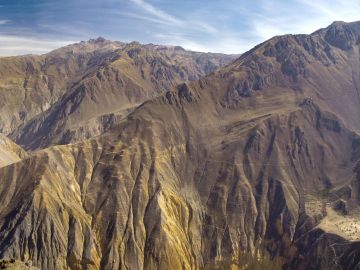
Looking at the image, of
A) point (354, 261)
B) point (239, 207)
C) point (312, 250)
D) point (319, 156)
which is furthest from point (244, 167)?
point (354, 261)

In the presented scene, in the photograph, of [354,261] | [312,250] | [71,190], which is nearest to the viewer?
[354,261]

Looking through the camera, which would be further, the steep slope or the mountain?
the steep slope

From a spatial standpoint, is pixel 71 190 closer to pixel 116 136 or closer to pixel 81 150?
pixel 81 150

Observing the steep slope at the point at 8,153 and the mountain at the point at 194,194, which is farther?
the steep slope at the point at 8,153
